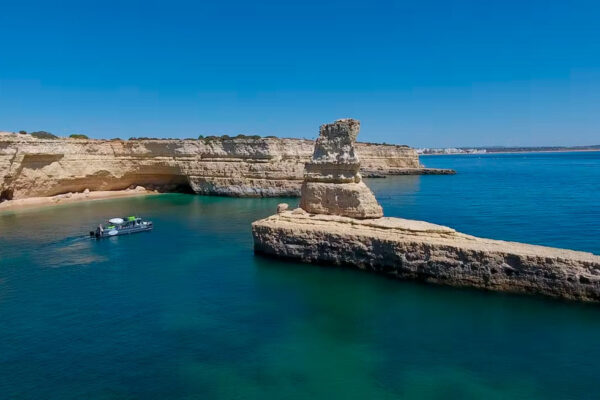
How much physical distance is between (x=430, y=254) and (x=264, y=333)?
878cm

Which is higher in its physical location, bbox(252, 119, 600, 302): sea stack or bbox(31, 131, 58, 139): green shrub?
bbox(31, 131, 58, 139): green shrub

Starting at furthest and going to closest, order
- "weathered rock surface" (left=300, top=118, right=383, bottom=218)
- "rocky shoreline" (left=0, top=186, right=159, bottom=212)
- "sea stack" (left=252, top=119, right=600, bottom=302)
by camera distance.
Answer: "rocky shoreline" (left=0, top=186, right=159, bottom=212) < "weathered rock surface" (left=300, top=118, right=383, bottom=218) < "sea stack" (left=252, top=119, right=600, bottom=302)

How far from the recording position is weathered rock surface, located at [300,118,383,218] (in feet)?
74.1

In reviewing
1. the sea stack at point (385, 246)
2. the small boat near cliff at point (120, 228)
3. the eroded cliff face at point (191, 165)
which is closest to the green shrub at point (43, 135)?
the eroded cliff face at point (191, 165)

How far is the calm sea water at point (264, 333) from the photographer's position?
1133 centimetres

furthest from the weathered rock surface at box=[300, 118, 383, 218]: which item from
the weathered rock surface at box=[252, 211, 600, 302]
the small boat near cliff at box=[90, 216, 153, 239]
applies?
the small boat near cliff at box=[90, 216, 153, 239]

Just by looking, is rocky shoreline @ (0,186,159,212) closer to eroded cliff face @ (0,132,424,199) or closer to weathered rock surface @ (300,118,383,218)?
eroded cliff face @ (0,132,424,199)

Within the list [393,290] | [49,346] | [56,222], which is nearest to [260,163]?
[56,222]

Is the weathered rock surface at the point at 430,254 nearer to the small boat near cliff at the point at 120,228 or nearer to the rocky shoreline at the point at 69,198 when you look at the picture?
the small boat near cliff at the point at 120,228

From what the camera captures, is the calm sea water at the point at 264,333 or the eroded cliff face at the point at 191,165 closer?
the calm sea water at the point at 264,333

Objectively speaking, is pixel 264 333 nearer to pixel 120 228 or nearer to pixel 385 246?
pixel 385 246

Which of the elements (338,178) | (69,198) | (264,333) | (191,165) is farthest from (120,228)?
(191,165)

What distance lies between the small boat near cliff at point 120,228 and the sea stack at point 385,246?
534 inches

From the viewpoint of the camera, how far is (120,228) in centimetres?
3128
